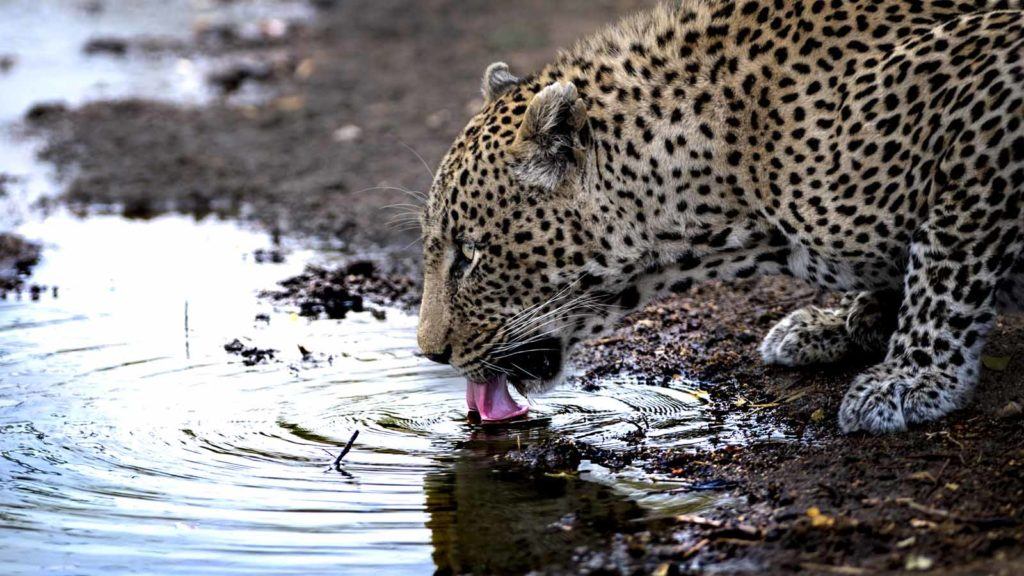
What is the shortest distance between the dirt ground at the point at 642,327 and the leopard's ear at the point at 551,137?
3.92 ft

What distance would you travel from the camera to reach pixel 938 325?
5801 millimetres

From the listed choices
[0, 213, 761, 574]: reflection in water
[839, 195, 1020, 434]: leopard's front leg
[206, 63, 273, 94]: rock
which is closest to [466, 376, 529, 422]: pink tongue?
[0, 213, 761, 574]: reflection in water

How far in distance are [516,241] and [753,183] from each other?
106 centimetres

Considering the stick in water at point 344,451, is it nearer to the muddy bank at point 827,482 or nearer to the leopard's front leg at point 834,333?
the muddy bank at point 827,482

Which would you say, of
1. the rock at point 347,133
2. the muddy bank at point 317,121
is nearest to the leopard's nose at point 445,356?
the muddy bank at point 317,121

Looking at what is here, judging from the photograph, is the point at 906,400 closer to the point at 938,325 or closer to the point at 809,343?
the point at 938,325

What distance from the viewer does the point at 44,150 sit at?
13383 millimetres

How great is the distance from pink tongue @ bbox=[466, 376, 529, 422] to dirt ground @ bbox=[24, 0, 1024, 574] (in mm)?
521

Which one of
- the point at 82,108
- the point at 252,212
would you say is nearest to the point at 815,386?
the point at 252,212

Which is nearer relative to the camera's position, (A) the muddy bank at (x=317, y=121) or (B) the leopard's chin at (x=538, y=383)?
(B) the leopard's chin at (x=538, y=383)

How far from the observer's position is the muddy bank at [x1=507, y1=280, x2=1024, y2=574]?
4.74 metres

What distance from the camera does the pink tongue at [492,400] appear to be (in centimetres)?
651

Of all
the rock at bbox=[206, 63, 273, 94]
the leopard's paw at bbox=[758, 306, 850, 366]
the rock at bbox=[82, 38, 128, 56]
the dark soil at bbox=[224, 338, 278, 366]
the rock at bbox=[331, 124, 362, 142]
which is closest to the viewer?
the leopard's paw at bbox=[758, 306, 850, 366]

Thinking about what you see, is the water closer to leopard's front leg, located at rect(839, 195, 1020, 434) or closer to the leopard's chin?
the leopard's chin
